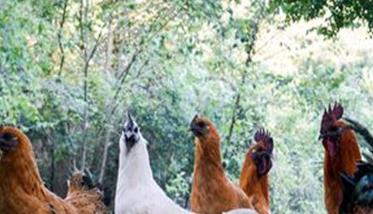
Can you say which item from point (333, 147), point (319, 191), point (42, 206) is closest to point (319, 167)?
point (319, 191)

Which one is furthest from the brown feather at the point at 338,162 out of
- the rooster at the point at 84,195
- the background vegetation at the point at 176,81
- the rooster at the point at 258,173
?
the background vegetation at the point at 176,81

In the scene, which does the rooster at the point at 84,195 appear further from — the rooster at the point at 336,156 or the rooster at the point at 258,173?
the rooster at the point at 336,156

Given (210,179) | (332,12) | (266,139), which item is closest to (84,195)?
(210,179)

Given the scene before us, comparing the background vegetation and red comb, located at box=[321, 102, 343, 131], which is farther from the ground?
the background vegetation

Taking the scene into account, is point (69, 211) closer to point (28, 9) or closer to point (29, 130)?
point (28, 9)

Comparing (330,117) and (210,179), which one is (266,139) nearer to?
(210,179)

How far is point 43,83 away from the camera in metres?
6.57

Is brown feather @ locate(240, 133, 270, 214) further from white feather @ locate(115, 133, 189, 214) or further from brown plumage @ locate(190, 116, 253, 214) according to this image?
white feather @ locate(115, 133, 189, 214)

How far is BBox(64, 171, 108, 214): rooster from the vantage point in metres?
3.81

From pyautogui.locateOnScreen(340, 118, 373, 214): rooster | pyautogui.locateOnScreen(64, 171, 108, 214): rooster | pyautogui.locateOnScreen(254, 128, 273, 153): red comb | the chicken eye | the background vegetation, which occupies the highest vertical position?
the background vegetation

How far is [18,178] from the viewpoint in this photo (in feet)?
10.8

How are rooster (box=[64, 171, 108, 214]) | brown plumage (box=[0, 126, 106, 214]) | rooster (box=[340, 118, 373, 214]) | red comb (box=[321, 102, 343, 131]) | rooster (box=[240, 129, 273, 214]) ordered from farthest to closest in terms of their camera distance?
rooster (box=[240, 129, 273, 214]) → rooster (box=[64, 171, 108, 214]) → red comb (box=[321, 102, 343, 131]) → brown plumage (box=[0, 126, 106, 214]) → rooster (box=[340, 118, 373, 214])

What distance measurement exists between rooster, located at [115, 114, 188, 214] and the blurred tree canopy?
104cm

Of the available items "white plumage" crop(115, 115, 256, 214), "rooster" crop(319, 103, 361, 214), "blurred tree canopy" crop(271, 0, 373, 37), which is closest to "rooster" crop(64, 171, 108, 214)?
"white plumage" crop(115, 115, 256, 214)
